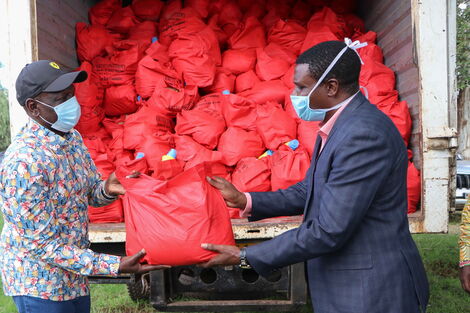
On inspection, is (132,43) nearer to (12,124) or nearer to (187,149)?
(187,149)

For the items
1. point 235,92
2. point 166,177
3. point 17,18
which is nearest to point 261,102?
point 235,92

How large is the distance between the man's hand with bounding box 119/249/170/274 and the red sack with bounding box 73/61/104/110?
1900mm

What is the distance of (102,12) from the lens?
400cm

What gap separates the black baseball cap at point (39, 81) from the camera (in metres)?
1.67

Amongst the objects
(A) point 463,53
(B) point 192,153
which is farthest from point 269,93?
(A) point 463,53

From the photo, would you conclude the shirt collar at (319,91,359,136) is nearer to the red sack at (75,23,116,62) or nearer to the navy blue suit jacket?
the navy blue suit jacket

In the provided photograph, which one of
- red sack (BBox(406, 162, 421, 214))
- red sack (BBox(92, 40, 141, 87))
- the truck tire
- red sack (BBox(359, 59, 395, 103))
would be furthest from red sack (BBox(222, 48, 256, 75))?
the truck tire

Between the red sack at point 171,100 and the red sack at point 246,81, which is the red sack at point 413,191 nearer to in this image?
the red sack at point 246,81

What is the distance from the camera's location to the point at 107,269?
1.69 meters

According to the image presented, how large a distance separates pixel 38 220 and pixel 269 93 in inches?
88.4

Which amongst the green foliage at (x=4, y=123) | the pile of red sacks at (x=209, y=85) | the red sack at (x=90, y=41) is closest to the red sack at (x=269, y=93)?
the pile of red sacks at (x=209, y=85)

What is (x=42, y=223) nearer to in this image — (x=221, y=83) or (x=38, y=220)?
(x=38, y=220)

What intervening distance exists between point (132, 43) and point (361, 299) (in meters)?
3.03

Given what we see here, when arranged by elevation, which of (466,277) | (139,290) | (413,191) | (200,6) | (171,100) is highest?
(200,6)
